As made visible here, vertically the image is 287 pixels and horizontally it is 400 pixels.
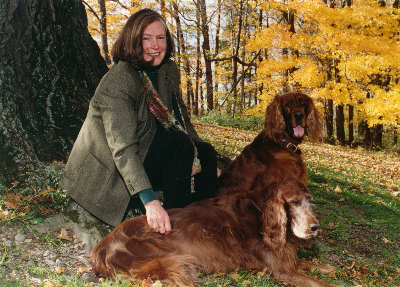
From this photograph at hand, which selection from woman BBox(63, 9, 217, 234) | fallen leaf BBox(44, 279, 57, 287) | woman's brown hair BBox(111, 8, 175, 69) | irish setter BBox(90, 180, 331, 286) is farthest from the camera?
woman's brown hair BBox(111, 8, 175, 69)

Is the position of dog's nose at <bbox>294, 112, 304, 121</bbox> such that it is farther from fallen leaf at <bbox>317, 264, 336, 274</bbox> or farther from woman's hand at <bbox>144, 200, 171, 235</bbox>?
woman's hand at <bbox>144, 200, 171, 235</bbox>

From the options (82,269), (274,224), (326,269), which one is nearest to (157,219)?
(82,269)

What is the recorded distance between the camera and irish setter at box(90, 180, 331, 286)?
211 cm

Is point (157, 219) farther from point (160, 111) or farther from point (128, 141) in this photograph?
point (160, 111)

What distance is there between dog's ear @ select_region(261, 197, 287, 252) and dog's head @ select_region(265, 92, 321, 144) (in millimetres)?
1213

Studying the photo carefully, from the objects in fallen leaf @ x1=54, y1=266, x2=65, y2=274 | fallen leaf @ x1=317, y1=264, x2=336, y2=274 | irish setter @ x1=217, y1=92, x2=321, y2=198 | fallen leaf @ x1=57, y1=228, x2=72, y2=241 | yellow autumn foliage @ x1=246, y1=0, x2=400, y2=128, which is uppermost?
yellow autumn foliage @ x1=246, y1=0, x2=400, y2=128

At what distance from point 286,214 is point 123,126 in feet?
4.51

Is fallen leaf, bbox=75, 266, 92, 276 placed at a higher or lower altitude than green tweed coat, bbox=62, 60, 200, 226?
lower

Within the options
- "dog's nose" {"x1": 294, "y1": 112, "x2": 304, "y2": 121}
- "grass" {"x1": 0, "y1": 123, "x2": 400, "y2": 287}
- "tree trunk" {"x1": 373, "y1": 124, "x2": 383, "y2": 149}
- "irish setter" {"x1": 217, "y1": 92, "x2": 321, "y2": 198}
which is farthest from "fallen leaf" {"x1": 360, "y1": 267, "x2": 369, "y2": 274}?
"tree trunk" {"x1": 373, "y1": 124, "x2": 383, "y2": 149}

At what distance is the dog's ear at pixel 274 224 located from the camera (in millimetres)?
2404

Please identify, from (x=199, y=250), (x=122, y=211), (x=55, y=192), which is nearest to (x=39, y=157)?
(x=55, y=192)

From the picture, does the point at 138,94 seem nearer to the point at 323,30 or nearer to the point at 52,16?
the point at 52,16

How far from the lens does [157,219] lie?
218 centimetres

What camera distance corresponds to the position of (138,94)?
2.55m
